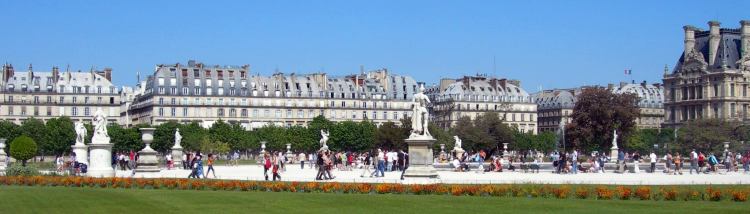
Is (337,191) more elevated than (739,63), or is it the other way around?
(739,63)

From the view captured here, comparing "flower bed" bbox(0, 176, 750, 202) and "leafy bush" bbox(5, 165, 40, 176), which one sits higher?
"leafy bush" bbox(5, 165, 40, 176)

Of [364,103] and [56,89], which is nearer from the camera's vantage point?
[56,89]

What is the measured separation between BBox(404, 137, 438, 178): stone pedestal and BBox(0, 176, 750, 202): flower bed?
549 centimetres

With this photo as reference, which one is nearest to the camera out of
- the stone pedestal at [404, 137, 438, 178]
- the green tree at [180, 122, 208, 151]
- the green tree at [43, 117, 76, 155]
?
the stone pedestal at [404, 137, 438, 178]

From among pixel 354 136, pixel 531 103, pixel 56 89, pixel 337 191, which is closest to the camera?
pixel 337 191

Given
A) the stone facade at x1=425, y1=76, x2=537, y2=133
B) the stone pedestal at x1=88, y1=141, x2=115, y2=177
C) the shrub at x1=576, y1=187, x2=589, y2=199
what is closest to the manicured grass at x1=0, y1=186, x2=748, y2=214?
the shrub at x1=576, y1=187, x2=589, y2=199

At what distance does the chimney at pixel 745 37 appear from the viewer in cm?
14025

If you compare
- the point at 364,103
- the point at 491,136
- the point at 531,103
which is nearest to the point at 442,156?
the point at 491,136

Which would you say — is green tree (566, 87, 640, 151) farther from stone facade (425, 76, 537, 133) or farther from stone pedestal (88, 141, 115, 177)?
stone pedestal (88, 141, 115, 177)

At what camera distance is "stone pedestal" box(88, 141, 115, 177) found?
4634 cm

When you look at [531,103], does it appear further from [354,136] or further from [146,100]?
[146,100]

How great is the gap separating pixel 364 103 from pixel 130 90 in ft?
134

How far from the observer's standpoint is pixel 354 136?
12862cm

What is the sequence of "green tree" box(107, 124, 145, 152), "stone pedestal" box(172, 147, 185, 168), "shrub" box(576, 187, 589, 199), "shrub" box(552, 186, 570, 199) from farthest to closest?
"green tree" box(107, 124, 145, 152)
"stone pedestal" box(172, 147, 185, 168)
"shrub" box(552, 186, 570, 199)
"shrub" box(576, 187, 589, 199)
